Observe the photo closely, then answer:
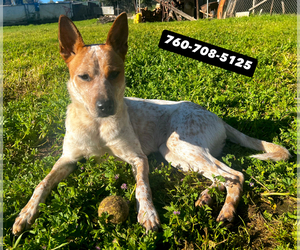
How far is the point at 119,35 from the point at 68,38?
1.66 feet

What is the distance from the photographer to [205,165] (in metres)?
2.52

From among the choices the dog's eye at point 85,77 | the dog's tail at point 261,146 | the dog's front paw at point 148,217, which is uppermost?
the dog's eye at point 85,77

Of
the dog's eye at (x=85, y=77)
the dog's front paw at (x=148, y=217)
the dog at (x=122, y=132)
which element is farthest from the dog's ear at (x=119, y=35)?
the dog's front paw at (x=148, y=217)

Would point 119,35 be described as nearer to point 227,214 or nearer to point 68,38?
point 68,38

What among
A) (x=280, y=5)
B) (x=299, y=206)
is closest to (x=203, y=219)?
(x=299, y=206)

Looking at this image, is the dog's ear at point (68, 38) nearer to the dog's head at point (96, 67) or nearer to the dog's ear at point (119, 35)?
the dog's head at point (96, 67)

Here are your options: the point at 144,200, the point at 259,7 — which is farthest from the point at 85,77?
the point at 259,7

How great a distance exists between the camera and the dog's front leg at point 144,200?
195cm

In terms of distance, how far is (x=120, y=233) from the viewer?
184 cm

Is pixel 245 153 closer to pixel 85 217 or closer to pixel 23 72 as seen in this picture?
pixel 85 217

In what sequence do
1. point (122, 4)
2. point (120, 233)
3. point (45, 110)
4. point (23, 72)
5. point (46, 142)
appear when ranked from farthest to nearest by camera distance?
point (122, 4)
point (23, 72)
point (45, 110)
point (46, 142)
point (120, 233)

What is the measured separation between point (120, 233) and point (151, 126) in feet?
5.11

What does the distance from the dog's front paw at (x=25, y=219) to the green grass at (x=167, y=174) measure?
0.19 ft

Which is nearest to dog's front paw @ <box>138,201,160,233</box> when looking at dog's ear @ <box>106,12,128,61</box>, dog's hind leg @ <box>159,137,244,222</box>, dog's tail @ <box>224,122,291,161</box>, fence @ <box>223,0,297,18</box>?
dog's hind leg @ <box>159,137,244,222</box>
